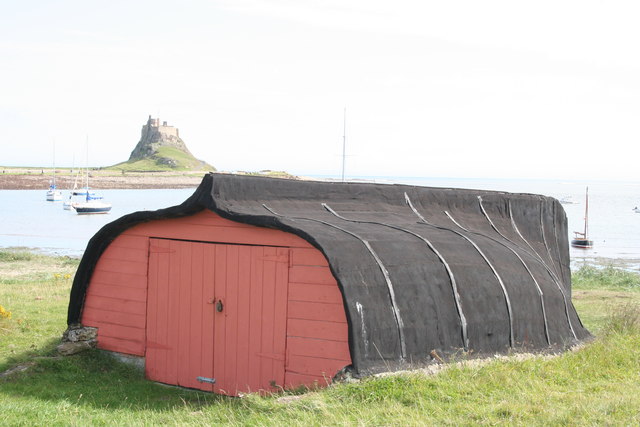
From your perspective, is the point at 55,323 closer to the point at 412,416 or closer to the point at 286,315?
the point at 286,315

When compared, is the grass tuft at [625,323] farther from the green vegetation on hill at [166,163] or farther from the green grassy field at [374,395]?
the green vegetation on hill at [166,163]

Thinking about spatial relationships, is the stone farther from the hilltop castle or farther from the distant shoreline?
the hilltop castle

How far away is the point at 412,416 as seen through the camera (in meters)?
7.45

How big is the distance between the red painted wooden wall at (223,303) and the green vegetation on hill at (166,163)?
133 meters

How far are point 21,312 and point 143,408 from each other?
7.96 meters

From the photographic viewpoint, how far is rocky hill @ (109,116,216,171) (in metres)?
147

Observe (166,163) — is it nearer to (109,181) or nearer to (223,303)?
(109,181)

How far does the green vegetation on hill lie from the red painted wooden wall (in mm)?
133090

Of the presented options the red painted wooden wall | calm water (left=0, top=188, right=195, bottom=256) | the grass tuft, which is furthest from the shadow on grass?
calm water (left=0, top=188, right=195, bottom=256)

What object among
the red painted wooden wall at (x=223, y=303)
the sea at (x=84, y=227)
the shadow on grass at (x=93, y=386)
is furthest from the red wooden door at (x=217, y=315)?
the sea at (x=84, y=227)

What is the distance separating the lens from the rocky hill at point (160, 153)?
483 feet

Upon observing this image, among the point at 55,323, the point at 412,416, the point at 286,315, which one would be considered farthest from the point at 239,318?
the point at 55,323

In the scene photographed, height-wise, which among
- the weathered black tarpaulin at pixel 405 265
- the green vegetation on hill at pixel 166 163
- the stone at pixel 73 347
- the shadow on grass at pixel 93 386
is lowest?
the shadow on grass at pixel 93 386

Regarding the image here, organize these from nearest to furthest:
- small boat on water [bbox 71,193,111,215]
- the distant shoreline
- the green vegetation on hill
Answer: small boat on water [bbox 71,193,111,215], the distant shoreline, the green vegetation on hill
